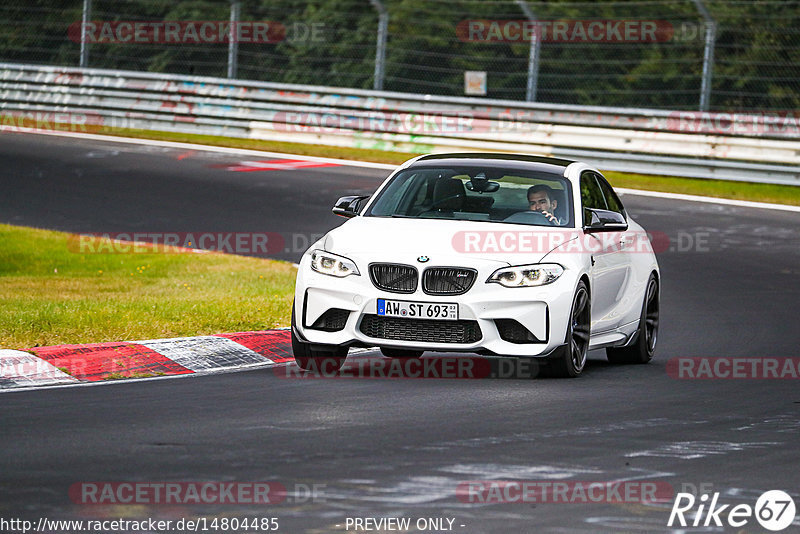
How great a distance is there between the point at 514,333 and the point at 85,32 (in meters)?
21.4

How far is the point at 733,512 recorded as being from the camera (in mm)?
6266

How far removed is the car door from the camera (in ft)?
35.2

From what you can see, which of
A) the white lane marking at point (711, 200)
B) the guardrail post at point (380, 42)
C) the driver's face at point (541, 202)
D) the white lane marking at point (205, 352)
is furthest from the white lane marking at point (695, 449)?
the guardrail post at point (380, 42)

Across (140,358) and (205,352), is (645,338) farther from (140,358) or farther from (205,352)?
(140,358)

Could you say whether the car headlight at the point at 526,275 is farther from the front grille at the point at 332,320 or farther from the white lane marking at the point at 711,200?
the white lane marking at the point at 711,200

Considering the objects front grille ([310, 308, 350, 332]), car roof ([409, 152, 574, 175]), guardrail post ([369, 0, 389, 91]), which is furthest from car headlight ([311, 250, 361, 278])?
guardrail post ([369, 0, 389, 91])

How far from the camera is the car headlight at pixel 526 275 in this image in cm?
984

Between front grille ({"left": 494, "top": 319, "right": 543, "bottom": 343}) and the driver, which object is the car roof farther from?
front grille ({"left": 494, "top": 319, "right": 543, "bottom": 343})

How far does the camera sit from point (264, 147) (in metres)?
28.4

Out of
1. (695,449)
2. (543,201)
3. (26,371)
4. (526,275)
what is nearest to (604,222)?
(543,201)

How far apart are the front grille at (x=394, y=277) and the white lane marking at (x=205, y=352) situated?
5.09ft

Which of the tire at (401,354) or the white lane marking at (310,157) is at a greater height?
the white lane marking at (310,157)

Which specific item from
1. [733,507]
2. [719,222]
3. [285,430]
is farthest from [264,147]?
[733,507]

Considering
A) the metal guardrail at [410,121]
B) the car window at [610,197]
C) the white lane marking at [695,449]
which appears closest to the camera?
the white lane marking at [695,449]
